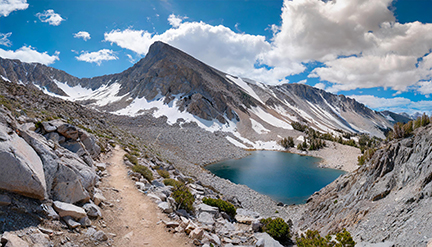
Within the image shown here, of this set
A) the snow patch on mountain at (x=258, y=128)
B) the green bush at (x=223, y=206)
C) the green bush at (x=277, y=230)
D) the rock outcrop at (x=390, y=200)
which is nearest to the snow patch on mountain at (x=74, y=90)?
the snow patch on mountain at (x=258, y=128)

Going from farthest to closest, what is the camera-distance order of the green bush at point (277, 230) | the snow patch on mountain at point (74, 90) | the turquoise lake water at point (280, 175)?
the snow patch on mountain at point (74, 90) < the turquoise lake water at point (280, 175) < the green bush at point (277, 230)

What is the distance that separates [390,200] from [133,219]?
11.8 metres

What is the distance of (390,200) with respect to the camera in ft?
31.5

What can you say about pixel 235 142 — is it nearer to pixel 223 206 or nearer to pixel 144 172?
pixel 144 172

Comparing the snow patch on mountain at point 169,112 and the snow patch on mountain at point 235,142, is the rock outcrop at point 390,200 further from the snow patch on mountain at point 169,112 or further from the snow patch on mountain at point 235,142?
the snow patch on mountain at point 169,112

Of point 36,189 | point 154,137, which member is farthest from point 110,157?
point 154,137

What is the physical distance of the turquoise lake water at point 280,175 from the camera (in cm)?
2791

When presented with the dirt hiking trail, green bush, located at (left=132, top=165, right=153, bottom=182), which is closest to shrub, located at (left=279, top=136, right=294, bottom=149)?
green bush, located at (left=132, top=165, right=153, bottom=182)

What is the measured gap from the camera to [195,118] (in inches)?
2712

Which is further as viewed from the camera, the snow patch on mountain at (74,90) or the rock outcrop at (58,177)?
the snow patch on mountain at (74,90)

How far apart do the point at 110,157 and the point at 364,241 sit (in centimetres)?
1719

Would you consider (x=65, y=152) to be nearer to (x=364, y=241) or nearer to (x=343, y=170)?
(x=364, y=241)

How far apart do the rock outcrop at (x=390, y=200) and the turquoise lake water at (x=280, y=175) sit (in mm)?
12539

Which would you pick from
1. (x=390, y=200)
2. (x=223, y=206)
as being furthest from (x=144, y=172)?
(x=390, y=200)
